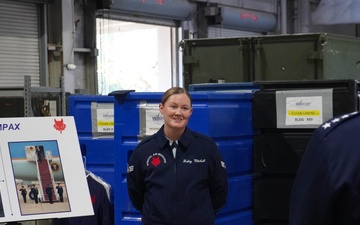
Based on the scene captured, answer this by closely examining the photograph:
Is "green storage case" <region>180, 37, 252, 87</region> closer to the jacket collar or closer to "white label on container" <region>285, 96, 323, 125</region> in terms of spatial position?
"white label on container" <region>285, 96, 323, 125</region>

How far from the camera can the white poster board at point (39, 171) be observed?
3285 mm

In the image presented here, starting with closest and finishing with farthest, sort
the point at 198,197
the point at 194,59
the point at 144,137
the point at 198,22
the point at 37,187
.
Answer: the point at 37,187, the point at 198,197, the point at 144,137, the point at 194,59, the point at 198,22

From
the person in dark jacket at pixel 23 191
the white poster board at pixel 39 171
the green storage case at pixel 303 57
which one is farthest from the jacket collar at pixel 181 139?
the green storage case at pixel 303 57

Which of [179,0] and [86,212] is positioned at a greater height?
[179,0]

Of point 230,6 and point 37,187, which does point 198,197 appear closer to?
point 37,187

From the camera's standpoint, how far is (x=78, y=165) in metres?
3.49

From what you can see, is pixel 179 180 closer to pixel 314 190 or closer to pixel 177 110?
pixel 177 110

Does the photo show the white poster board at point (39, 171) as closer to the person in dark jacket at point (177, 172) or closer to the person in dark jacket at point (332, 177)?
the person in dark jacket at point (177, 172)

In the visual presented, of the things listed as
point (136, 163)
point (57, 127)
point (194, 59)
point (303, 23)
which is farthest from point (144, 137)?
point (303, 23)

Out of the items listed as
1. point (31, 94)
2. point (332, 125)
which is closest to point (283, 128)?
point (31, 94)

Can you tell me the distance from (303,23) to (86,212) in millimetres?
12238

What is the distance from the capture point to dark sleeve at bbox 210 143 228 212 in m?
3.80

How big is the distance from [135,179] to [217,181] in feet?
1.56

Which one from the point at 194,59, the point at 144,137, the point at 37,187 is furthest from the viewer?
the point at 194,59
